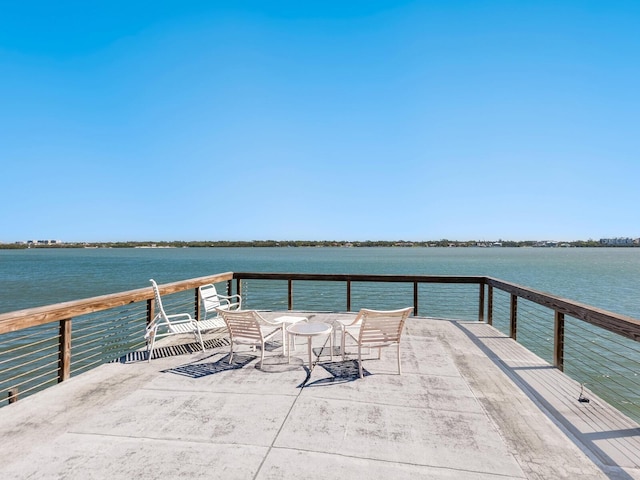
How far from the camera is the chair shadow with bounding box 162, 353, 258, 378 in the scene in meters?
3.56

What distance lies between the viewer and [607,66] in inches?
357

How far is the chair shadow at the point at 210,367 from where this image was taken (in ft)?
11.7

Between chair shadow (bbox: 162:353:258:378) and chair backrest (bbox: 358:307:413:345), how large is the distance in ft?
4.72

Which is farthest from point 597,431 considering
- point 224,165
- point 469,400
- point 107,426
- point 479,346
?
point 224,165

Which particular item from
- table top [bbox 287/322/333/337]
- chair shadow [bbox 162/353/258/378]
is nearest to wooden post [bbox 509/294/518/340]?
table top [bbox 287/322/333/337]

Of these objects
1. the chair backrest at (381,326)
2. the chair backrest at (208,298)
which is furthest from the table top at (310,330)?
the chair backrest at (208,298)

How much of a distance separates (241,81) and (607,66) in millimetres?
9842

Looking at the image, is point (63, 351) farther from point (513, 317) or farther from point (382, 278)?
point (513, 317)

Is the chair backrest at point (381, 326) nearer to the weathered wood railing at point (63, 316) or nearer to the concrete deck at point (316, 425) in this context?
the concrete deck at point (316, 425)

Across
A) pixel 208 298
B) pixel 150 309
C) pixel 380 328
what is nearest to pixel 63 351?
pixel 150 309

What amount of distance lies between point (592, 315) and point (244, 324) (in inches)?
131

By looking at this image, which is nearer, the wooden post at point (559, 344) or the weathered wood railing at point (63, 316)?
the weathered wood railing at point (63, 316)

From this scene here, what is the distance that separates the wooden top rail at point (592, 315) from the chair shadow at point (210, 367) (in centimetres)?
342

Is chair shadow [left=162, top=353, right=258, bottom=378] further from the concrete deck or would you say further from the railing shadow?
the railing shadow
